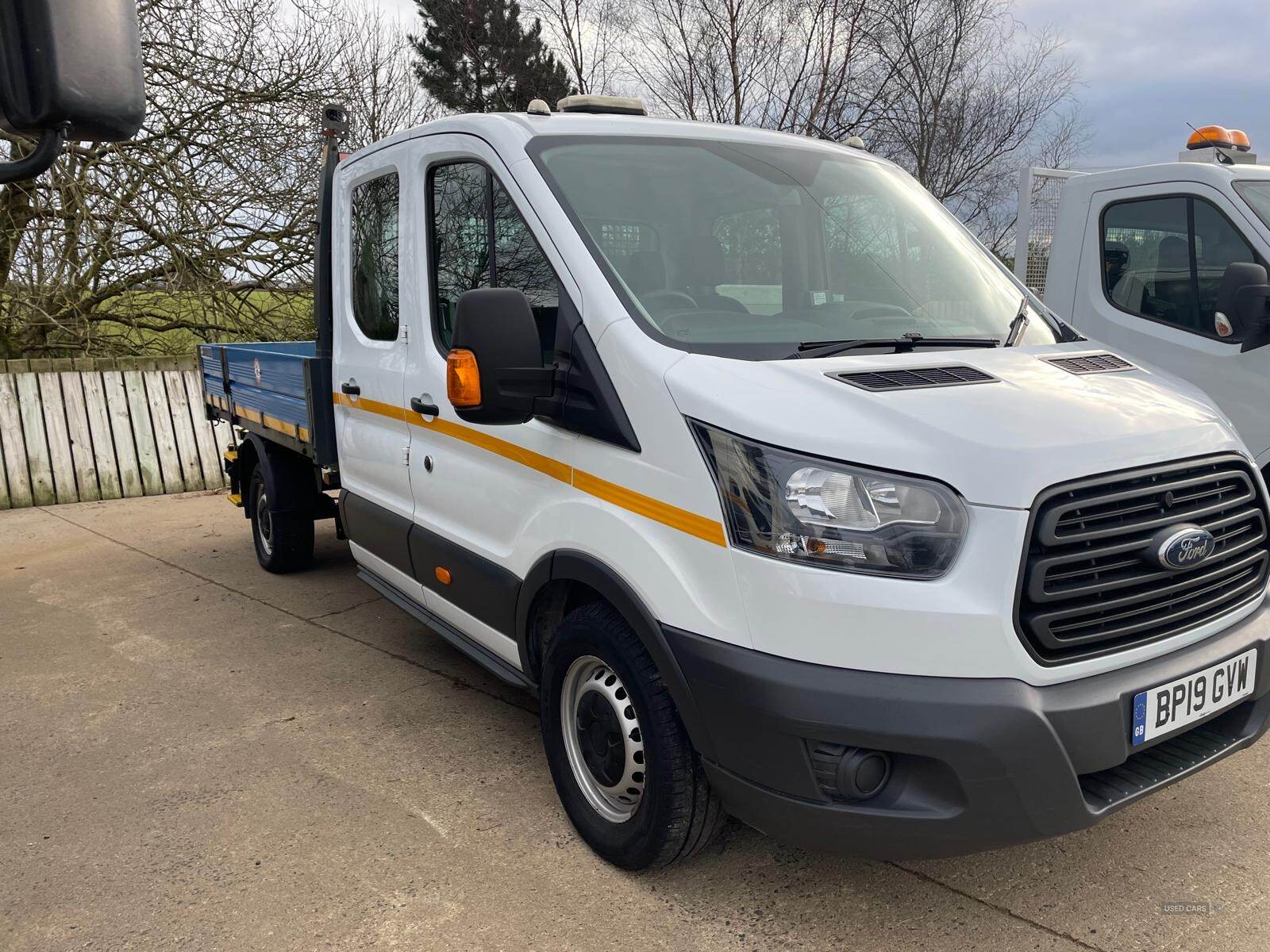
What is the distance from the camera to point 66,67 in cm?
Result: 149

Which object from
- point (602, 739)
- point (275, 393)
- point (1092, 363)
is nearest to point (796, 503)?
point (602, 739)

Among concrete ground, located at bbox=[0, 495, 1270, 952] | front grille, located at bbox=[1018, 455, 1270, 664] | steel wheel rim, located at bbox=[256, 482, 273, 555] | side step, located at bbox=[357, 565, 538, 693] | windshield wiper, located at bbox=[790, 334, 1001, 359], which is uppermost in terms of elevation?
windshield wiper, located at bbox=[790, 334, 1001, 359]

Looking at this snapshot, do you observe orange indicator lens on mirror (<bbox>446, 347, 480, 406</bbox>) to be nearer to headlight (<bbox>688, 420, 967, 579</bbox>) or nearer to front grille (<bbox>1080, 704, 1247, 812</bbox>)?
headlight (<bbox>688, 420, 967, 579</bbox>)

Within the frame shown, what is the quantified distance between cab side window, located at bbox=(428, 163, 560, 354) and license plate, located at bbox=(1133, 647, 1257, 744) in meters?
1.79

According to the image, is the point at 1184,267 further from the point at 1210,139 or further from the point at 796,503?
the point at 796,503

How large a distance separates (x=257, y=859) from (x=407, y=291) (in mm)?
2037

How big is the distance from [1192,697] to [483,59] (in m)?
16.1

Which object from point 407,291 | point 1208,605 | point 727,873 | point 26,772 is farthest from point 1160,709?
point 26,772

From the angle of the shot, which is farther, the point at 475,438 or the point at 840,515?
the point at 475,438

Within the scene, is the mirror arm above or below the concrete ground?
above

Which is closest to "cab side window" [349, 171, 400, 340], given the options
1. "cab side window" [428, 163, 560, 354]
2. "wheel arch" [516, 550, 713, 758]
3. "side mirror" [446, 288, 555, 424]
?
"cab side window" [428, 163, 560, 354]

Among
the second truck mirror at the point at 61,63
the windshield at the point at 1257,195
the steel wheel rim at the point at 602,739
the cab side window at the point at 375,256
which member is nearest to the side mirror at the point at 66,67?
the second truck mirror at the point at 61,63

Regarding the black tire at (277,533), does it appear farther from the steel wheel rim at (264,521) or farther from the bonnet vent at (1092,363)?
the bonnet vent at (1092,363)

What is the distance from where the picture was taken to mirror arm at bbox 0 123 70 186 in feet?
5.19
